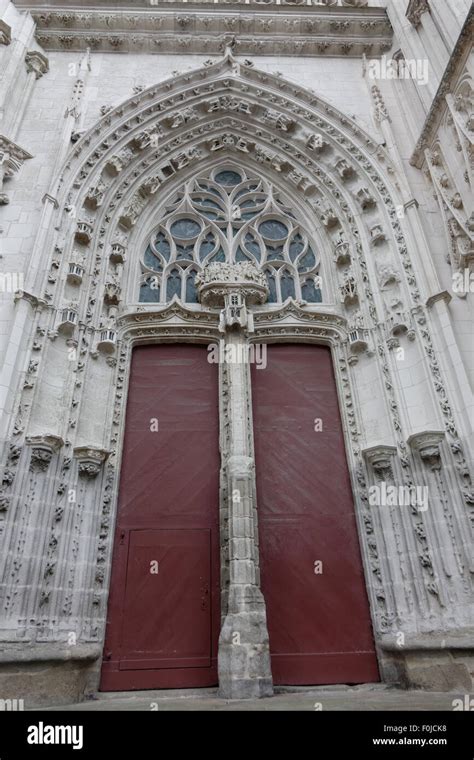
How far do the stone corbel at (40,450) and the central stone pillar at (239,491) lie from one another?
2172 mm

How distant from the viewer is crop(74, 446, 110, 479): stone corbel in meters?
5.98

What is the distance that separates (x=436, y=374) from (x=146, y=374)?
13.6 ft

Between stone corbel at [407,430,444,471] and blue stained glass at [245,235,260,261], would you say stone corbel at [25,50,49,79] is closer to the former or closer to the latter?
blue stained glass at [245,235,260,261]

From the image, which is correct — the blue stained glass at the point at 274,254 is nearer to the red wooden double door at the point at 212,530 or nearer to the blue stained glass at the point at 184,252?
the blue stained glass at the point at 184,252

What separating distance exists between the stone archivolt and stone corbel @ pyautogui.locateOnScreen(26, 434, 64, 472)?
1.9 inches

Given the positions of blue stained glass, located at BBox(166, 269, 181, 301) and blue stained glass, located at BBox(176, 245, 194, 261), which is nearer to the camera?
blue stained glass, located at BBox(166, 269, 181, 301)

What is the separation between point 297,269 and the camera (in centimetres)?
834

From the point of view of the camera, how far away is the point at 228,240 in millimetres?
8508

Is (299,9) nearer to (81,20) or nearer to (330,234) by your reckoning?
(81,20)

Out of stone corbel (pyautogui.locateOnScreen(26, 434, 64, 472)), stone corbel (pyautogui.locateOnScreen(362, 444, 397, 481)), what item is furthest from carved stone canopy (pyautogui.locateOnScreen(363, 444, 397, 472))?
stone corbel (pyautogui.locateOnScreen(26, 434, 64, 472))

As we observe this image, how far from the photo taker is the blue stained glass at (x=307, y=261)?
27.5 ft

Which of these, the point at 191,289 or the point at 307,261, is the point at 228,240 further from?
the point at 307,261

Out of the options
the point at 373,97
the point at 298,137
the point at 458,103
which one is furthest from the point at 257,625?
Answer: the point at 373,97

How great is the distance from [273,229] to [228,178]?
154cm
